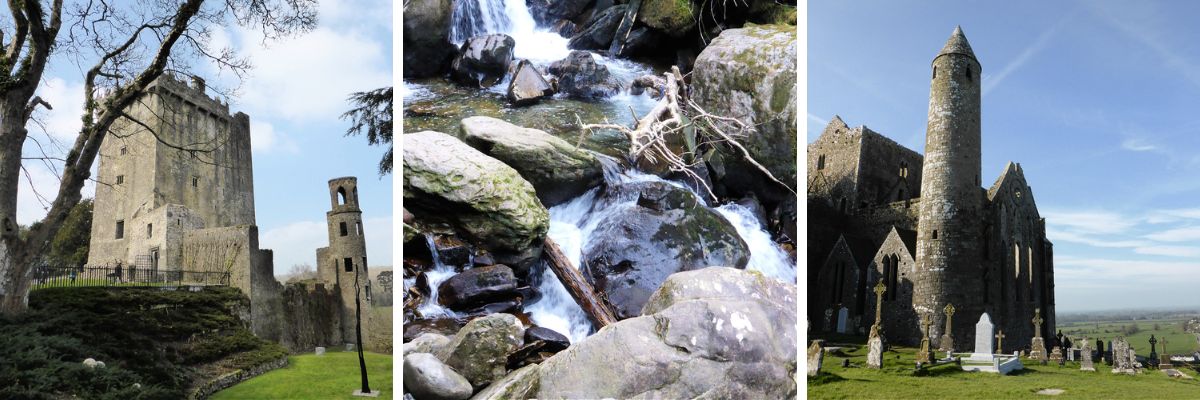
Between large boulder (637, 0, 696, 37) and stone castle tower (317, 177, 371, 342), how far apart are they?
5.47 meters

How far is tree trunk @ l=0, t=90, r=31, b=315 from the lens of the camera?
7.08m

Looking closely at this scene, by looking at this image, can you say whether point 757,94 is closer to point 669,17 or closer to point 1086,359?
point 669,17

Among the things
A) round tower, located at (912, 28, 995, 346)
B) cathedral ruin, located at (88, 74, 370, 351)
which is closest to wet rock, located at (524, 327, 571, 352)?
cathedral ruin, located at (88, 74, 370, 351)

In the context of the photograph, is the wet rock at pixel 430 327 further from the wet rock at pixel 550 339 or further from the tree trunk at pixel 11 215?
the tree trunk at pixel 11 215

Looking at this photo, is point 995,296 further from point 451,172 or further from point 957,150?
point 451,172

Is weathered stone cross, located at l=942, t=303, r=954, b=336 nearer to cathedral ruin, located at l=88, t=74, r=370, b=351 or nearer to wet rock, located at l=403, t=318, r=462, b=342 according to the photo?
wet rock, located at l=403, t=318, r=462, b=342

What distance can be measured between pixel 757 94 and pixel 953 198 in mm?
5585

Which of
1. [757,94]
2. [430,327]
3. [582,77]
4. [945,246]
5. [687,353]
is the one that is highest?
[582,77]

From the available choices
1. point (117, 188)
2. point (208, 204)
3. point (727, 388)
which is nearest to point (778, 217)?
point (727, 388)

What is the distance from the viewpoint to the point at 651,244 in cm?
572

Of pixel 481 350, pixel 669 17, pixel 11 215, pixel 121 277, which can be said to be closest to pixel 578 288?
pixel 481 350

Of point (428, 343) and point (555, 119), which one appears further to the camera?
point (555, 119)

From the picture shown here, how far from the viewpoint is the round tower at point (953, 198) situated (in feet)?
33.5

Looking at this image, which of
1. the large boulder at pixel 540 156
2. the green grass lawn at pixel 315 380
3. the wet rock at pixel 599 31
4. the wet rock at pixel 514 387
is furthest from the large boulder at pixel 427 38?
the green grass lawn at pixel 315 380
